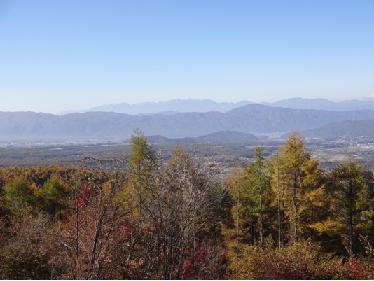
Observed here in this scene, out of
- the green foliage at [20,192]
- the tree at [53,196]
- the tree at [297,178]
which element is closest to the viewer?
the tree at [297,178]

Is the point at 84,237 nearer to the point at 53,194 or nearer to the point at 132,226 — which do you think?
the point at 132,226

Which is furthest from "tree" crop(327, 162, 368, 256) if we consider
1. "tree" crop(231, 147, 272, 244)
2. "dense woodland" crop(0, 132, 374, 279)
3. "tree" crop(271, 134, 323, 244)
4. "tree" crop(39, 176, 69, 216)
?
"tree" crop(39, 176, 69, 216)

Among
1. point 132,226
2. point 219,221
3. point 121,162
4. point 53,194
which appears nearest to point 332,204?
point 219,221

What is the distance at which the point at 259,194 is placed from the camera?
28.1 m

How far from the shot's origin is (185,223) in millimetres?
9922

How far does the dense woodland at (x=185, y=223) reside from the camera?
988 cm

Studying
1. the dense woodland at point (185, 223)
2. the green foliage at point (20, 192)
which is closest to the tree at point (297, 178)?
the dense woodland at point (185, 223)

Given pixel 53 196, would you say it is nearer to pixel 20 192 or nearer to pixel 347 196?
pixel 20 192

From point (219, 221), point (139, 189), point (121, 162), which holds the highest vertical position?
point (121, 162)

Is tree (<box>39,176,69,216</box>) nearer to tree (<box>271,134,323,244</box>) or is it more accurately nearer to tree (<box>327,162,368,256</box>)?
tree (<box>271,134,323,244</box>)

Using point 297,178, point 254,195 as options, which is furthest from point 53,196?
point 297,178

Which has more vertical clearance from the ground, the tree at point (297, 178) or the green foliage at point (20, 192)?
the tree at point (297, 178)

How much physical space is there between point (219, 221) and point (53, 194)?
43.9 feet

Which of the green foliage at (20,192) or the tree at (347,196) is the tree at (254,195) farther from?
the green foliage at (20,192)
